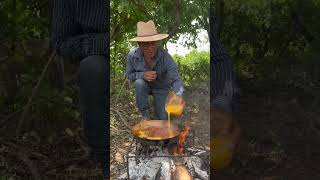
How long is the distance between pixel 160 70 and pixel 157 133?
52cm

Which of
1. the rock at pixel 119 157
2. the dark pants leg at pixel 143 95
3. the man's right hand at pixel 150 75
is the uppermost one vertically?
the man's right hand at pixel 150 75

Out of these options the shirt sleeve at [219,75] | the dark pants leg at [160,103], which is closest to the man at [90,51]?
the dark pants leg at [160,103]

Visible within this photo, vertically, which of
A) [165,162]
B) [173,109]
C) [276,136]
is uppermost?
[173,109]

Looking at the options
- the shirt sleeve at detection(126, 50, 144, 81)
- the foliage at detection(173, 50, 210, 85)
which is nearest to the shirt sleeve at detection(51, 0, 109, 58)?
the shirt sleeve at detection(126, 50, 144, 81)

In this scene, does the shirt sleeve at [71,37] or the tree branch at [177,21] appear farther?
the shirt sleeve at [71,37]

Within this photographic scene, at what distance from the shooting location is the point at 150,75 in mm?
6199

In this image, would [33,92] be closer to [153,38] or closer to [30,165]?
[30,165]

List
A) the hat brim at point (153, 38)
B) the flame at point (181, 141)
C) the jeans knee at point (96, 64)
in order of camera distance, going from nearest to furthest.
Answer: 1. the hat brim at point (153, 38)
2. the flame at point (181, 141)
3. the jeans knee at point (96, 64)

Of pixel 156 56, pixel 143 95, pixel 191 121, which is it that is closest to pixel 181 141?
pixel 191 121

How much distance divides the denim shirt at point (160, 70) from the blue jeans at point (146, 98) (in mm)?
34

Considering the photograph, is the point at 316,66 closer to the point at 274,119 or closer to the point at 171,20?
the point at 274,119

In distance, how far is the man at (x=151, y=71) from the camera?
20.3 ft

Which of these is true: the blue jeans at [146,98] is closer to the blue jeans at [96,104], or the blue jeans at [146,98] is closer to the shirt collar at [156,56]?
the shirt collar at [156,56]

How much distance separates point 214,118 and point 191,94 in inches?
19.2
